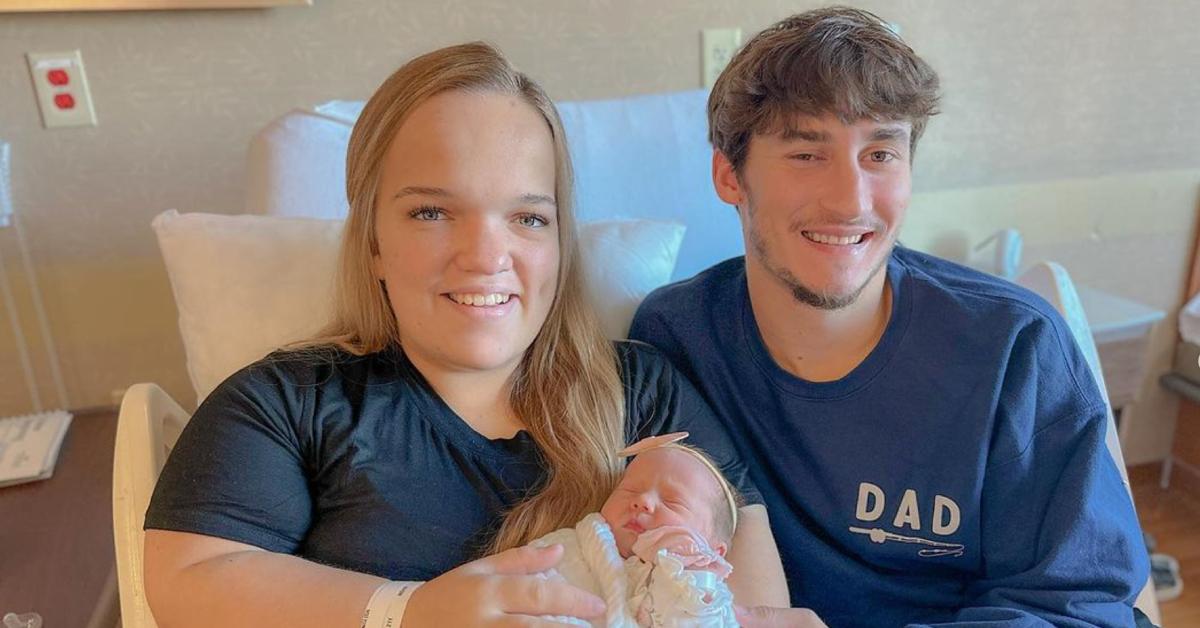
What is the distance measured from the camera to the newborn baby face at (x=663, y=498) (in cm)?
94

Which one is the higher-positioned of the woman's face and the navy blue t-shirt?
the woman's face

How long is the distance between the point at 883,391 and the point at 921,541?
0.66ft

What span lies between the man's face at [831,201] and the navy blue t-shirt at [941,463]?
0.11 m

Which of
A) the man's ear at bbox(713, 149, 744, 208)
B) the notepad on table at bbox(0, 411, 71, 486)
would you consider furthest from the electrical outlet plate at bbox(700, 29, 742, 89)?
the notepad on table at bbox(0, 411, 71, 486)

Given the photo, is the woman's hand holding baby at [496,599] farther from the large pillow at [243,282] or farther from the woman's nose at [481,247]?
the large pillow at [243,282]

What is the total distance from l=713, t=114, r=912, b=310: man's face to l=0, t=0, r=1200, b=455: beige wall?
84 centimetres

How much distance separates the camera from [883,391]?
43.2 inches

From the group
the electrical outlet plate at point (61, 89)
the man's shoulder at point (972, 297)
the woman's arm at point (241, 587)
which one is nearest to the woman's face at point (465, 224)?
the woman's arm at point (241, 587)

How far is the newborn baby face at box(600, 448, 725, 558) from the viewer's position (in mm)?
944

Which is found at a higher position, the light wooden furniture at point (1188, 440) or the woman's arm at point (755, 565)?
the woman's arm at point (755, 565)

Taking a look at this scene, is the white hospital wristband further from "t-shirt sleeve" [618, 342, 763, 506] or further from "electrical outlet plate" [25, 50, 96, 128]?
"electrical outlet plate" [25, 50, 96, 128]

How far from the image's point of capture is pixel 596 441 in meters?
1.06

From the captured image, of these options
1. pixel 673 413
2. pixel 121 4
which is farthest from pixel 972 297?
pixel 121 4

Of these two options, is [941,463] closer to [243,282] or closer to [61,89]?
[243,282]
